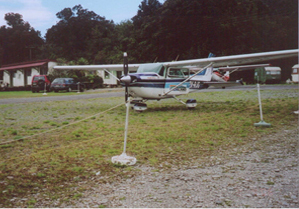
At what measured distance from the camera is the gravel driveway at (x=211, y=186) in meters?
3.29

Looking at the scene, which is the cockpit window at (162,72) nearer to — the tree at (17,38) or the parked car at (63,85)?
the tree at (17,38)

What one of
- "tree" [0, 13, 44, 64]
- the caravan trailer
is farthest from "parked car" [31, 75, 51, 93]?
the caravan trailer

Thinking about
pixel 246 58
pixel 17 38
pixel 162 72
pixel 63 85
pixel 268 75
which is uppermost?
pixel 17 38

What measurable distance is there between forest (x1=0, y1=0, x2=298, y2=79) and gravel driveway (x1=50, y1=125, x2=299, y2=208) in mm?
8324

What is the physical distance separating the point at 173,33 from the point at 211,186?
25.2m

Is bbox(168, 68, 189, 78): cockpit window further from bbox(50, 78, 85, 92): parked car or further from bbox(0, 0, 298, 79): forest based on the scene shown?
bbox(50, 78, 85, 92): parked car

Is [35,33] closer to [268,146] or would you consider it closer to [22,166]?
[22,166]

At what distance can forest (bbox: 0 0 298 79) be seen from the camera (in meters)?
12.4

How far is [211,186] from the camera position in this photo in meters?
3.78

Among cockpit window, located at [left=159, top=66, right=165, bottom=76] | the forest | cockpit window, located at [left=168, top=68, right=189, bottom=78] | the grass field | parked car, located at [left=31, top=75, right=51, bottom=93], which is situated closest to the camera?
the grass field

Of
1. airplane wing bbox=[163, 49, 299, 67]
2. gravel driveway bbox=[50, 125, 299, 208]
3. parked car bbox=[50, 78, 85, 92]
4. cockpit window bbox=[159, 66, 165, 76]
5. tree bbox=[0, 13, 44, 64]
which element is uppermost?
tree bbox=[0, 13, 44, 64]

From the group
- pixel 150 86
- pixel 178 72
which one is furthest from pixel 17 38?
pixel 178 72

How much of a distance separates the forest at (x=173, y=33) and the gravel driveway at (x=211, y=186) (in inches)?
328

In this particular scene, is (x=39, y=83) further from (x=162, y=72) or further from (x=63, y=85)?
(x=162, y=72)
